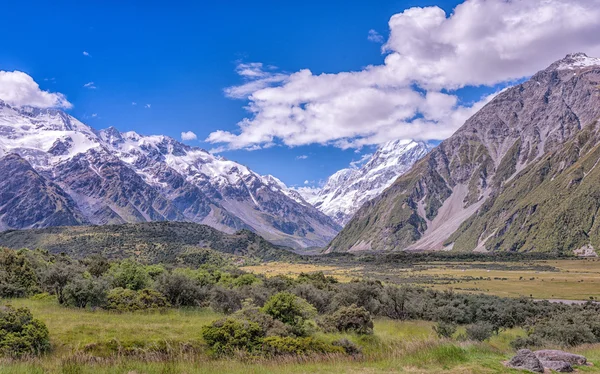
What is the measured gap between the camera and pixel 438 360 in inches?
631

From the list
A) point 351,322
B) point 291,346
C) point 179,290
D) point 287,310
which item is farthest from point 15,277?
point 291,346

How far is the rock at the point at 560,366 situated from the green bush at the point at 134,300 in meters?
37.0

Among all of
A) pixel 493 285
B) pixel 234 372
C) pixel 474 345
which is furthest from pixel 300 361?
pixel 493 285

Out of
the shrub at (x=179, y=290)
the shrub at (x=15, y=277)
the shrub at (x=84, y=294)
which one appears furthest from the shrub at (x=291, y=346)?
the shrub at (x=15, y=277)

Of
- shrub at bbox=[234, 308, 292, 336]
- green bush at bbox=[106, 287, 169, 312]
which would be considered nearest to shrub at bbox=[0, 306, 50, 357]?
shrub at bbox=[234, 308, 292, 336]

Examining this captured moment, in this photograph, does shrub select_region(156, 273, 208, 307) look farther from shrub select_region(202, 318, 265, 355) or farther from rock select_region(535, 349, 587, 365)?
rock select_region(535, 349, 587, 365)

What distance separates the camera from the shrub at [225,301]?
48.2m

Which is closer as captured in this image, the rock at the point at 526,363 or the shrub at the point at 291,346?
the rock at the point at 526,363

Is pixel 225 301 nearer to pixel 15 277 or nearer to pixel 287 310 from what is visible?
pixel 287 310

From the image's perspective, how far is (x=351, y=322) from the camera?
3862cm

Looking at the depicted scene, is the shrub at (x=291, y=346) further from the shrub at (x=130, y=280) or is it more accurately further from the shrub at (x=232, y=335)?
the shrub at (x=130, y=280)

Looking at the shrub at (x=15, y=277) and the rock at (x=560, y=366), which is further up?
the shrub at (x=15, y=277)

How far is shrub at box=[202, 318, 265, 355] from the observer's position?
89.8 ft

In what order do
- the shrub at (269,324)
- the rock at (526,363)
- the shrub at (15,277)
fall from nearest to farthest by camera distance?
the rock at (526,363), the shrub at (269,324), the shrub at (15,277)
